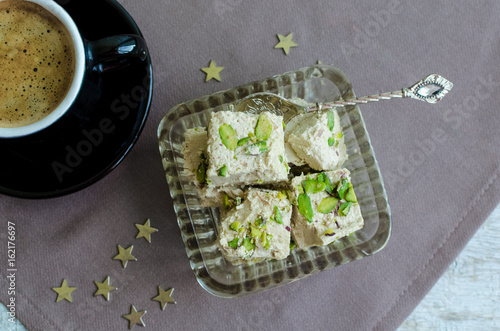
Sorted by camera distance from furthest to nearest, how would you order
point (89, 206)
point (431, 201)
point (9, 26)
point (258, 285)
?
point (431, 201)
point (89, 206)
point (258, 285)
point (9, 26)

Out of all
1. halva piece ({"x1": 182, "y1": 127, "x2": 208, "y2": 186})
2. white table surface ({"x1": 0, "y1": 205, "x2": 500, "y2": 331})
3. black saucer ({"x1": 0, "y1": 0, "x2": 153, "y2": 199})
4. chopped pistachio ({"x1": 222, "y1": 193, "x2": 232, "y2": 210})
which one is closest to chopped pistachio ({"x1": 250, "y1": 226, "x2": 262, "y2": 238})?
chopped pistachio ({"x1": 222, "y1": 193, "x2": 232, "y2": 210})

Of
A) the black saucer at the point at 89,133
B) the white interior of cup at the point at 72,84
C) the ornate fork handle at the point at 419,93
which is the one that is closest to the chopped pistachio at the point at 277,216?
the ornate fork handle at the point at 419,93

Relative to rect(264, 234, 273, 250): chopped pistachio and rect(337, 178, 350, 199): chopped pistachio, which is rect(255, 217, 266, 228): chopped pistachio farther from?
rect(337, 178, 350, 199): chopped pistachio

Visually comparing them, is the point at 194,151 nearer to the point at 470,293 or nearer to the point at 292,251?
the point at 292,251

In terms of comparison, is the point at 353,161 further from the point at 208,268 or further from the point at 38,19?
the point at 38,19

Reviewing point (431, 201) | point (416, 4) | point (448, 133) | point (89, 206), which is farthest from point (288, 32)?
point (89, 206)
